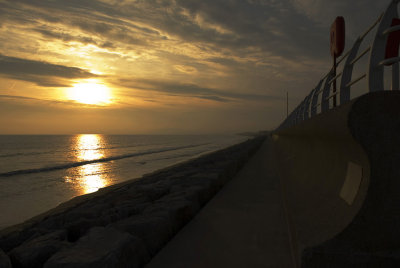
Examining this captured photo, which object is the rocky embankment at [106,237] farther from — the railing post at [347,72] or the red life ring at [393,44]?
the red life ring at [393,44]

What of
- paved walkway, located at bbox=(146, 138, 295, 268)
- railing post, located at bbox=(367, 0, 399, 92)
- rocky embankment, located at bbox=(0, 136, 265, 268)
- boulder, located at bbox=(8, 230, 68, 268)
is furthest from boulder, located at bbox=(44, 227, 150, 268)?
railing post, located at bbox=(367, 0, 399, 92)

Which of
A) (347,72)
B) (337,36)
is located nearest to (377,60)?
(347,72)

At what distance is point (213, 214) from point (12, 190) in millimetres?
9773

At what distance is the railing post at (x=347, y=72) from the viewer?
10.3 ft

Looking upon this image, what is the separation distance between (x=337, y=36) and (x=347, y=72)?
2.58 metres

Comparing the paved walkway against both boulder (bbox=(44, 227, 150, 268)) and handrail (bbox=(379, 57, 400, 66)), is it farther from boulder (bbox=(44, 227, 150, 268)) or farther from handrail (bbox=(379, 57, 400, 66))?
handrail (bbox=(379, 57, 400, 66))

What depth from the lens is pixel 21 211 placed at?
260 inches

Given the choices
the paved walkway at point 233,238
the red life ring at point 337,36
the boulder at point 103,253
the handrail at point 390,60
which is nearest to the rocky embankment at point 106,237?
the boulder at point 103,253

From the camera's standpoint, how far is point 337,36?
5324 millimetres

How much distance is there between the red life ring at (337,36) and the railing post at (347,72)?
243 centimetres

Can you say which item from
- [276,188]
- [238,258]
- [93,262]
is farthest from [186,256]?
[276,188]

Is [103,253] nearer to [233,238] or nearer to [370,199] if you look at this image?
[233,238]

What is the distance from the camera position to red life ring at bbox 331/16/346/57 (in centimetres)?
522

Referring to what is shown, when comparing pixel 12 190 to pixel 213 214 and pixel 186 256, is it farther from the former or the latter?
pixel 186 256
